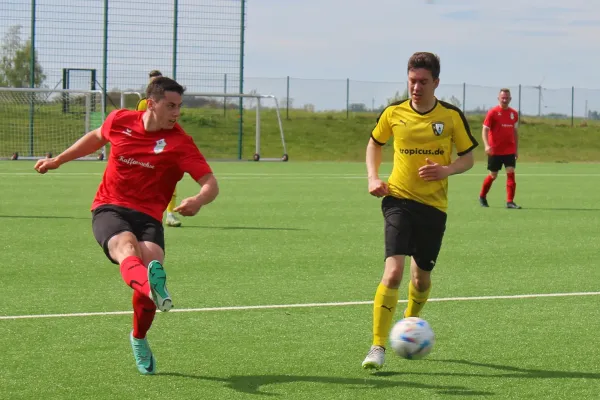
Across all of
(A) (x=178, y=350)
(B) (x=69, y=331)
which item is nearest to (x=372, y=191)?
(A) (x=178, y=350)

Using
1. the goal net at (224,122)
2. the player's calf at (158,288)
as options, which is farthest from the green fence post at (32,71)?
the player's calf at (158,288)

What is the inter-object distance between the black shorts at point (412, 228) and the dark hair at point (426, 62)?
83cm

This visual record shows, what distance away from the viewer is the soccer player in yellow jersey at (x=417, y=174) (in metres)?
6.46

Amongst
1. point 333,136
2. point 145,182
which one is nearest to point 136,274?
point 145,182

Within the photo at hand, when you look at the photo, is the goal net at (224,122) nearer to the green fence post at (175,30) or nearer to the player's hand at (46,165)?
the green fence post at (175,30)

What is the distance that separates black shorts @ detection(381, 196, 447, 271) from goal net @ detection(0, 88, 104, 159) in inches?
1054

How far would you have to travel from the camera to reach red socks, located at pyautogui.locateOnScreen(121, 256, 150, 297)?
18.4ft

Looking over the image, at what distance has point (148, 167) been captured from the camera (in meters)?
6.31

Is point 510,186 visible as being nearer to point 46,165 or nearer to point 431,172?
point 431,172

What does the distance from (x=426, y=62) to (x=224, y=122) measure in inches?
1199

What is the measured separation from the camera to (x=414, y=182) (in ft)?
21.8

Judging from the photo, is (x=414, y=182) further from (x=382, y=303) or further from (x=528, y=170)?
(x=528, y=170)

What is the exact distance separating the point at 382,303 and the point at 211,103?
95.7 ft

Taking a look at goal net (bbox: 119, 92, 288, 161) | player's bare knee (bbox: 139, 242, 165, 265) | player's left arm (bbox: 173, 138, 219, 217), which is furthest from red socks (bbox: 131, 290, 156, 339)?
goal net (bbox: 119, 92, 288, 161)
